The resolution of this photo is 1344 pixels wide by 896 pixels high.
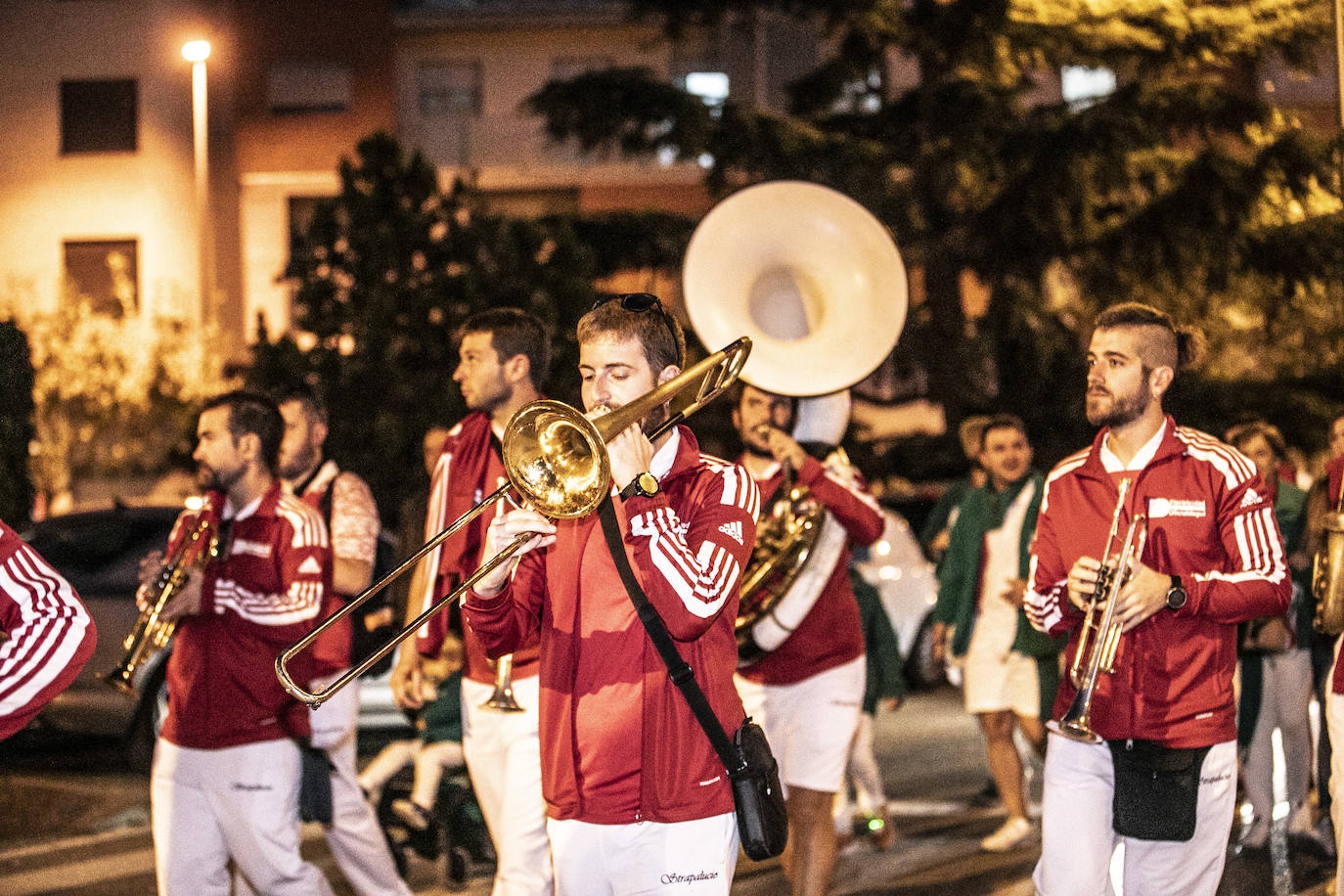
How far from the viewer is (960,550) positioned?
8656 millimetres

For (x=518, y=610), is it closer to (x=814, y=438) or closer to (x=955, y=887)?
(x=814, y=438)

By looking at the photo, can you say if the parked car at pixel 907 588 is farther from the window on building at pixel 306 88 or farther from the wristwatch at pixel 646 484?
the window on building at pixel 306 88

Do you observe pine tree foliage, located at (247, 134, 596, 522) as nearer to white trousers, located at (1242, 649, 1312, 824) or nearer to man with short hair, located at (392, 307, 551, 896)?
white trousers, located at (1242, 649, 1312, 824)

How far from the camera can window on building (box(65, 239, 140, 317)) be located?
27.2 meters

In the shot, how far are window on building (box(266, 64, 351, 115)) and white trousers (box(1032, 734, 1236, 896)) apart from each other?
28572mm

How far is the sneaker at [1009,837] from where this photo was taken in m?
7.84

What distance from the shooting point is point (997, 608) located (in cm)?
857

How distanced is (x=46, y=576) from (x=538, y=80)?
30184 millimetres

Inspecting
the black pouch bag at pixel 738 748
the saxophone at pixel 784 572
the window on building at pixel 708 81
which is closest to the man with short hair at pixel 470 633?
the saxophone at pixel 784 572

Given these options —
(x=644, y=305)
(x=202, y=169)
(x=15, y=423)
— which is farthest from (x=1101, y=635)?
(x=202, y=169)

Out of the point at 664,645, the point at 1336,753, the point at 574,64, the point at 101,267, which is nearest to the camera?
the point at 664,645

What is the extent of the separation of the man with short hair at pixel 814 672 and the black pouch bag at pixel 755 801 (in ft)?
8.81

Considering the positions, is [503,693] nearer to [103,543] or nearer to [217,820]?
[217,820]

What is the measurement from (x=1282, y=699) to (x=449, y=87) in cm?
2703
